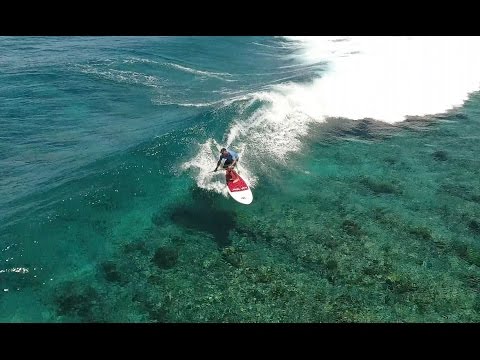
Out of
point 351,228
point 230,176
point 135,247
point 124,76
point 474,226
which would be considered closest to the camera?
point 135,247

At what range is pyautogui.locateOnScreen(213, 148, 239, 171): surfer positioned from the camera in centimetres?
2331

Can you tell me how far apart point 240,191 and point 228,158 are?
2184 mm

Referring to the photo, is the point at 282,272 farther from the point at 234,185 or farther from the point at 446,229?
the point at 446,229

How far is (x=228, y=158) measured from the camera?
23469 mm

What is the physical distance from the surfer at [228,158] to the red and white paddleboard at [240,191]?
3.61ft

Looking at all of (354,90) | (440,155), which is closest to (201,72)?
(354,90)

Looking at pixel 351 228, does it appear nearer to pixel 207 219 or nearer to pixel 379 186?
pixel 379 186

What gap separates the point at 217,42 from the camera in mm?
52594

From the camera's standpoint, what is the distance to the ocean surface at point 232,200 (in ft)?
56.3

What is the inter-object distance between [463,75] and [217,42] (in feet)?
102

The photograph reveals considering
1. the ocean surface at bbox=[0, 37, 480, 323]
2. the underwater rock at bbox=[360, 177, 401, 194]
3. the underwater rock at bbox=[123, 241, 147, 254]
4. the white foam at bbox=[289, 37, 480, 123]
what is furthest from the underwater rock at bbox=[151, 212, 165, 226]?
the white foam at bbox=[289, 37, 480, 123]

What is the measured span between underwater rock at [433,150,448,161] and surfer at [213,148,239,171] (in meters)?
15.5
